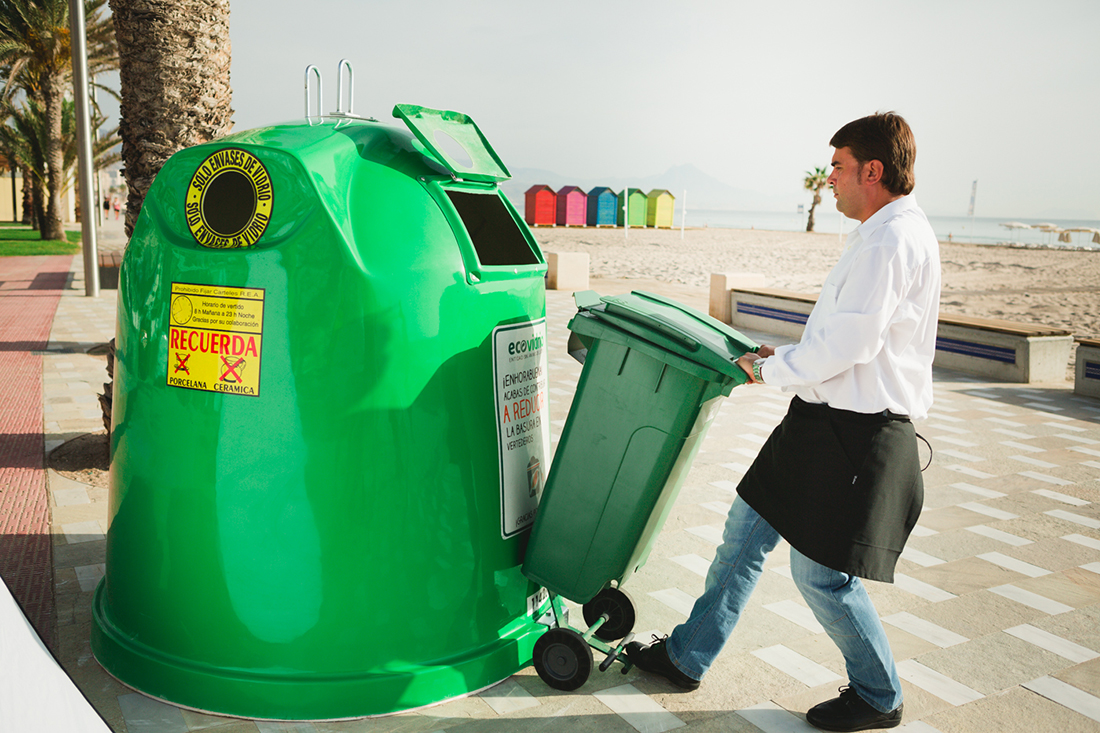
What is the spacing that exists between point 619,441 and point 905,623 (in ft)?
5.95

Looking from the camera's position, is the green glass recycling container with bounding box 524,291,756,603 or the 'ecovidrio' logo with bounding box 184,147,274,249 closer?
the 'ecovidrio' logo with bounding box 184,147,274,249

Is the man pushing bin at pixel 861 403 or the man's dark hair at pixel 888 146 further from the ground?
the man's dark hair at pixel 888 146

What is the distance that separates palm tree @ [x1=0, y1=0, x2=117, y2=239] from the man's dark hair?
23.0 metres

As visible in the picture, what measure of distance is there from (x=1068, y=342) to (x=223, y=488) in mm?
10228

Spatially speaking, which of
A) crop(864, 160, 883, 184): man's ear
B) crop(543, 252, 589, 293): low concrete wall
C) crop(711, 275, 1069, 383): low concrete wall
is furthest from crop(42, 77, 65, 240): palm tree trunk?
crop(864, 160, 883, 184): man's ear

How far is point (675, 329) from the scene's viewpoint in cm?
266

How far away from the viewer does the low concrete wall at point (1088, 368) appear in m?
8.82

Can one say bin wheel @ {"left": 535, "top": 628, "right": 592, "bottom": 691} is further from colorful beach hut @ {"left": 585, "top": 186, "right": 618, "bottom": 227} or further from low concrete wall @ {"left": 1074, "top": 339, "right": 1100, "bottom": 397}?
colorful beach hut @ {"left": 585, "top": 186, "right": 618, "bottom": 227}

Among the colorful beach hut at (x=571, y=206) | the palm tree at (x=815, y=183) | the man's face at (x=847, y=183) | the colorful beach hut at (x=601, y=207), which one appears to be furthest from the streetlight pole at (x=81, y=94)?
the palm tree at (x=815, y=183)

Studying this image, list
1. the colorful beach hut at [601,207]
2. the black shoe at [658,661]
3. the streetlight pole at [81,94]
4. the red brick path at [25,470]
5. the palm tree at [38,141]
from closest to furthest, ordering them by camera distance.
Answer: the black shoe at [658,661], the red brick path at [25,470], the streetlight pole at [81,94], the palm tree at [38,141], the colorful beach hut at [601,207]

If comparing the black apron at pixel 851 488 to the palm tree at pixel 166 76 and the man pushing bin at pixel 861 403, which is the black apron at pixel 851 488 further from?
the palm tree at pixel 166 76

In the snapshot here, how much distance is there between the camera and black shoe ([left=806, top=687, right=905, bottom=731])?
9.05 feet

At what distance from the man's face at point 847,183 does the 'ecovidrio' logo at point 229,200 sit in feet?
5.70

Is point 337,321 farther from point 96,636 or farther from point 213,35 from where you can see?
point 213,35
